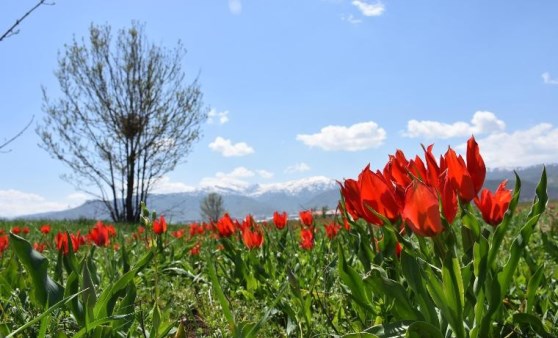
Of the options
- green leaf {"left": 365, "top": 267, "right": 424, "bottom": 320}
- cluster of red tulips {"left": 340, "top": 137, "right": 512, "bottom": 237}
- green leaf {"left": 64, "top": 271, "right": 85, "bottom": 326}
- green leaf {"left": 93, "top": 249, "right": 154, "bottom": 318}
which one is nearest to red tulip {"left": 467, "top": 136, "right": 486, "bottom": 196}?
cluster of red tulips {"left": 340, "top": 137, "right": 512, "bottom": 237}

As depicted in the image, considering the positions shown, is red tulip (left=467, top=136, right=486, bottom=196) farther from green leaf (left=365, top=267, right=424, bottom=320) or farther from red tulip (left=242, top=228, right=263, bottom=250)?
red tulip (left=242, top=228, right=263, bottom=250)

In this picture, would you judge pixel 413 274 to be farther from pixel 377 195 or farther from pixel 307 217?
pixel 307 217

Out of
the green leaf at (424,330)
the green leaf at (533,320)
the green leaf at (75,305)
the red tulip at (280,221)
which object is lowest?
the green leaf at (533,320)

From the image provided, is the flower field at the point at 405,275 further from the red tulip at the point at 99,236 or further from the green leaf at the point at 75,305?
the red tulip at the point at 99,236

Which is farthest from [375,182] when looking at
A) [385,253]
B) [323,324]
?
[323,324]

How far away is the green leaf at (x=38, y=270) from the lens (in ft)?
4.95

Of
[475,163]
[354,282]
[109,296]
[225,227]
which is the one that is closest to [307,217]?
[225,227]

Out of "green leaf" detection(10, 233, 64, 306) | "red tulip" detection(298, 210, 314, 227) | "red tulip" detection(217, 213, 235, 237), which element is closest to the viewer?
"green leaf" detection(10, 233, 64, 306)

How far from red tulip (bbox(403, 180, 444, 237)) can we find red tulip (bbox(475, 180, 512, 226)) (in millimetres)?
531

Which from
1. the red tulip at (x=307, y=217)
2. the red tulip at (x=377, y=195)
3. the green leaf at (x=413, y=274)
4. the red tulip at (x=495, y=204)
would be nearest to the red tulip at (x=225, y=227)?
the red tulip at (x=307, y=217)

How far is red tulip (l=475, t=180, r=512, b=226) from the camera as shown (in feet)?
5.07

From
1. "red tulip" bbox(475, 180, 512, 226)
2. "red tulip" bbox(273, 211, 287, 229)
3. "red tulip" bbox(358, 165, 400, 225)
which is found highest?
"red tulip" bbox(358, 165, 400, 225)

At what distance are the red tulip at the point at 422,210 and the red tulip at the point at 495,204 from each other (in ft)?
1.74

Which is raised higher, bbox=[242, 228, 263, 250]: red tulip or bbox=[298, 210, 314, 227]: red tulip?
bbox=[298, 210, 314, 227]: red tulip
